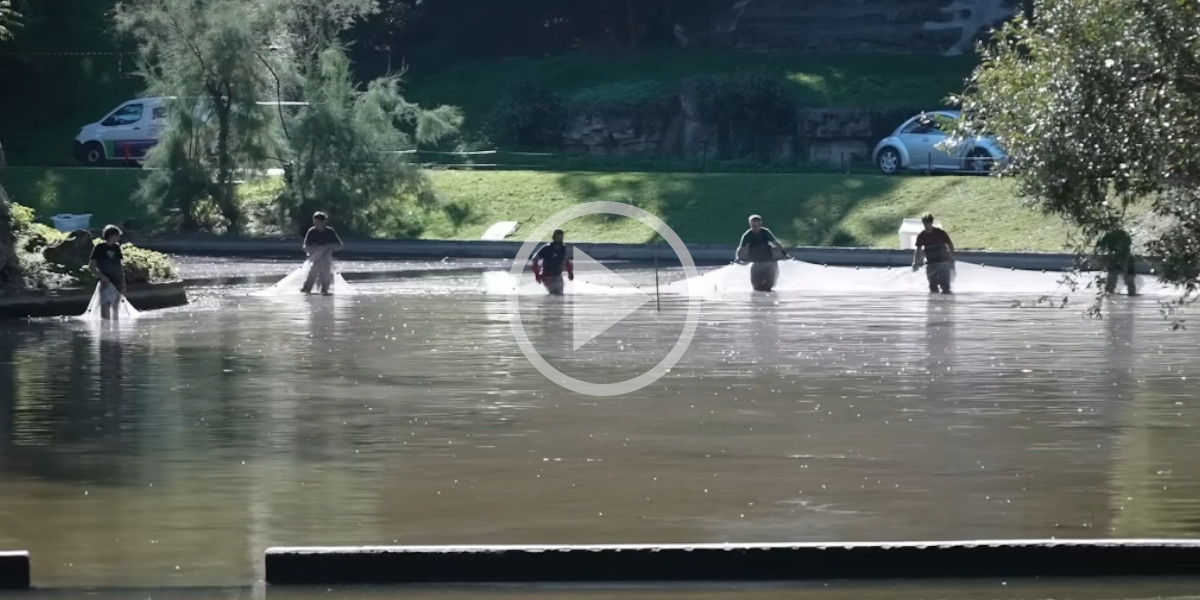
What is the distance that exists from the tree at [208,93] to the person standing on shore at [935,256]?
17731mm

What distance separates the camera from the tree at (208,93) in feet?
142

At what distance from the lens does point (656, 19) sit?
6662 cm

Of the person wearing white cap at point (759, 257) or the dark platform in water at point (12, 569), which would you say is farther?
the person wearing white cap at point (759, 257)

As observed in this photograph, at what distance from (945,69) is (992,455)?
1876 inches

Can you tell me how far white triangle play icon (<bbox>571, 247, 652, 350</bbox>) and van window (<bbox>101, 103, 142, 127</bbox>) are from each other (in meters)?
17.9

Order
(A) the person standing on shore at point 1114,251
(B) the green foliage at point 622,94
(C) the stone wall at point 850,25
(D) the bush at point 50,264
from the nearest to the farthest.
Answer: (A) the person standing on shore at point 1114,251
(D) the bush at point 50,264
(B) the green foliage at point 622,94
(C) the stone wall at point 850,25

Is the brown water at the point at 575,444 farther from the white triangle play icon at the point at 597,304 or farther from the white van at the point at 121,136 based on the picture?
the white van at the point at 121,136

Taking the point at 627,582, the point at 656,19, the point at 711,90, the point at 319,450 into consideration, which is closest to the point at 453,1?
the point at 656,19

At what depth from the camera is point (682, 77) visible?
6025 cm

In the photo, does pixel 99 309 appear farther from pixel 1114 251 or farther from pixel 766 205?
pixel 766 205

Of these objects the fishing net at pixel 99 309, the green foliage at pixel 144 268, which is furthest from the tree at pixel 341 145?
the fishing net at pixel 99 309

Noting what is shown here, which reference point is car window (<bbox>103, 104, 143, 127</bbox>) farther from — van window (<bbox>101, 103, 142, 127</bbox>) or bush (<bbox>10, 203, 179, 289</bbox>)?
bush (<bbox>10, 203, 179, 289</bbox>)
